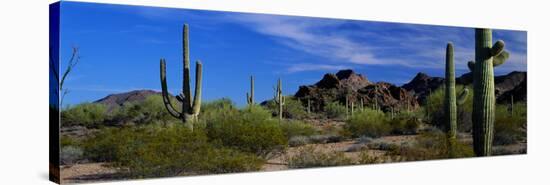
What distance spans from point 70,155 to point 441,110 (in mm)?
7992

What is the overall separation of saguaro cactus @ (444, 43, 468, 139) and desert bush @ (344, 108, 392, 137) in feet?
4.99

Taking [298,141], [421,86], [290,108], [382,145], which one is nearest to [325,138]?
[298,141]

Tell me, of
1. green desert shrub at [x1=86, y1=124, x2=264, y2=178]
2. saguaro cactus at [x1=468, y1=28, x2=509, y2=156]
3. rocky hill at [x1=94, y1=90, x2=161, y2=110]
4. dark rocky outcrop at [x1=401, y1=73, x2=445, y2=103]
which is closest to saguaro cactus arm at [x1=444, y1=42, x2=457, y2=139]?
dark rocky outcrop at [x1=401, y1=73, x2=445, y2=103]

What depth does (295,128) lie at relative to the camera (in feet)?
46.8

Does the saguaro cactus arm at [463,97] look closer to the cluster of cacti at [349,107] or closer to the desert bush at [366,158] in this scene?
the desert bush at [366,158]

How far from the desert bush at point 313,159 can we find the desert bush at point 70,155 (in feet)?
13.0

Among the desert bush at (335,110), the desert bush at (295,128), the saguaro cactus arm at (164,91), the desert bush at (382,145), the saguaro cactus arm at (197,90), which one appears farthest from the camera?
the desert bush at (382,145)

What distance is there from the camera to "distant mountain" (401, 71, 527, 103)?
15828mm

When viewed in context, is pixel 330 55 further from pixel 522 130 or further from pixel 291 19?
pixel 522 130

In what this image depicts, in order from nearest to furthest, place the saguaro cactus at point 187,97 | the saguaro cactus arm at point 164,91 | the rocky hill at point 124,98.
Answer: the rocky hill at point 124,98 < the saguaro cactus arm at point 164,91 < the saguaro cactus at point 187,97

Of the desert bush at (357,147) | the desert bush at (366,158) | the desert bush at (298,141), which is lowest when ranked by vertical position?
the desert bush at (366,158)

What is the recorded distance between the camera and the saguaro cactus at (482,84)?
16.6 m

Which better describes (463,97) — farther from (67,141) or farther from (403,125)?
(67,141)

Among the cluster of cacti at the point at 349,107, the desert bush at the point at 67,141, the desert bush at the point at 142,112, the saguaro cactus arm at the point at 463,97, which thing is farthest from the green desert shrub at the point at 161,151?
the saguaro cactus arm at the point at 463,97
